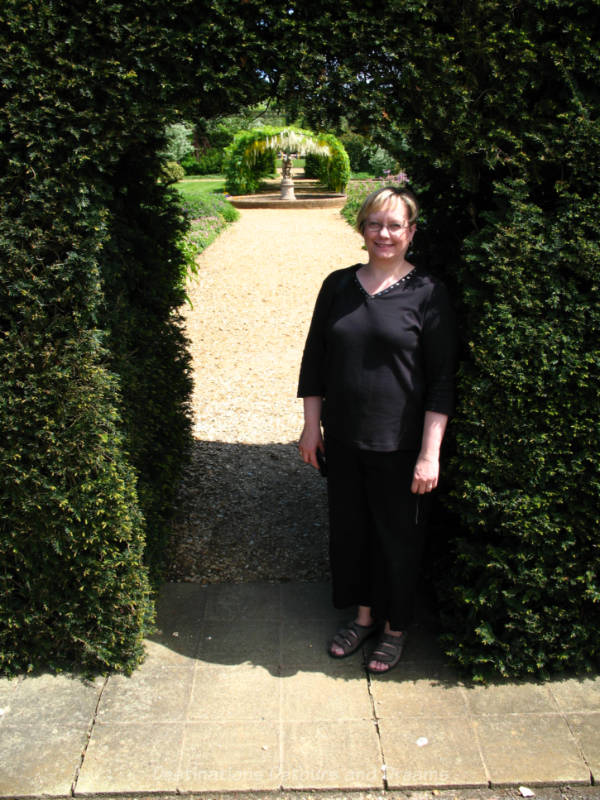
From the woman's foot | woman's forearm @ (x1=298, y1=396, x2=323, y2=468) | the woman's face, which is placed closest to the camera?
the woman's face

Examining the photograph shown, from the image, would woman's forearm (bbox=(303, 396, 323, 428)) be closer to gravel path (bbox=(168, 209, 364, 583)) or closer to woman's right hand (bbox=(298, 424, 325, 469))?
woman's right hand (bbox=(298, 424, 325, 469))

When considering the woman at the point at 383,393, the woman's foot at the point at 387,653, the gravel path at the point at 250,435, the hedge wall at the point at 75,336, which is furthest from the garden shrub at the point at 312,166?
the woman's foot at the point at 387,653

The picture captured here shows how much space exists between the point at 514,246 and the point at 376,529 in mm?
1316

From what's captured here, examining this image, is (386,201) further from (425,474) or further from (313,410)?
(425,474)

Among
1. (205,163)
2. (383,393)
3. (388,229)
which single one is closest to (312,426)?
(383,393)

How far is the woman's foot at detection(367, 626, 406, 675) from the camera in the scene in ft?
10.5

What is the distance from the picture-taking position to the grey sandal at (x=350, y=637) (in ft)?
10.8

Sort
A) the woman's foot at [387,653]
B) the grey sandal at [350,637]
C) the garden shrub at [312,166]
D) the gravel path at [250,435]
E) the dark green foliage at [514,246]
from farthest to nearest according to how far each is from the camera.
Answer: the garden shrub at [312,166] → the gravel path at [250,435] → the grey sandal at [350,637] → the woman's foot at [387,653] → the dark green foliage at [514,246]

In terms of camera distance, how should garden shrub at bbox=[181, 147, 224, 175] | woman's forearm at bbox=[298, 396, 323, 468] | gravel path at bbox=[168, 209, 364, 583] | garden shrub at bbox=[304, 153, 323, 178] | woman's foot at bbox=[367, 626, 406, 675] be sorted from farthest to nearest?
garden shrub at bbox=[181, 147, 224, 175]
garden shrub at bbox=[304, 153, 323, 178]
gravel path at bbox=[168, 209, 364, 583]
woman's foot at bbox=[367, 626, 406, 675]
woman's forearm at bbox=[298, 396, 323, 468]

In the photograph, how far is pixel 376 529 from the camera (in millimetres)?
3051

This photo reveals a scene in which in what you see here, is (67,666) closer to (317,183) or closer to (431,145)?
(431,145)

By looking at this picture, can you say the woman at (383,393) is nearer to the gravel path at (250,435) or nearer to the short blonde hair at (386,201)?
the short blonde hair at (386,201)

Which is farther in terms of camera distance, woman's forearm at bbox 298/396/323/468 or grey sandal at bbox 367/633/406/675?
grey sandal at bbox 367/633/406/675

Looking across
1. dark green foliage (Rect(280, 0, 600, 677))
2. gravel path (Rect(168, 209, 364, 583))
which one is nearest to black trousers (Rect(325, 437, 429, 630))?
dark green foliage (Rect(280, 0, 600, 677))
